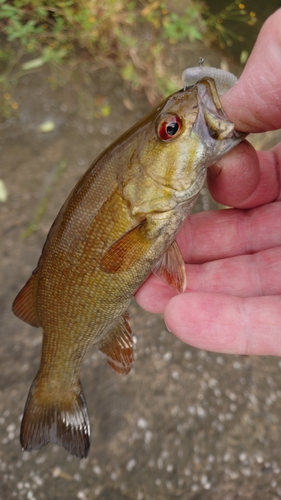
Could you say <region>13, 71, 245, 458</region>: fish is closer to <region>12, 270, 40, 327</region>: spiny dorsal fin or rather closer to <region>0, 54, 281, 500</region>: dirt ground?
<region>12, 270, 40, 327</region>: spiny dorsal fin

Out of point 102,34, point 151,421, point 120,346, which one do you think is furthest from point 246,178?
point 102,34

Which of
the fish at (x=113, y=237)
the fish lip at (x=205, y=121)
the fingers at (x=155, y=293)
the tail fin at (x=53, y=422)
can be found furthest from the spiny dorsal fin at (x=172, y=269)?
the tail fin at (x=53, y=422)

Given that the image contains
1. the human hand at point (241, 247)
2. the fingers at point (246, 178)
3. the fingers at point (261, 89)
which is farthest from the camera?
the fingers at point (246, 178)

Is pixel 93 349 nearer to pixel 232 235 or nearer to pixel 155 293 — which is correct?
pixel 155 293

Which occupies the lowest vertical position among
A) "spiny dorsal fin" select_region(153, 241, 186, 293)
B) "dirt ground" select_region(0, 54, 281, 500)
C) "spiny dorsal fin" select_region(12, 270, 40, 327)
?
"dirt ground" select_region(0, 54, 281, 500)

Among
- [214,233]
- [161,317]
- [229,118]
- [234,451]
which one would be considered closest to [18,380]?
[161,317]

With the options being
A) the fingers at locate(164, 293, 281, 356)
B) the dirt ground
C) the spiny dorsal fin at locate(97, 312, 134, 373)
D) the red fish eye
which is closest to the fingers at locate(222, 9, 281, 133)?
the red fish eye

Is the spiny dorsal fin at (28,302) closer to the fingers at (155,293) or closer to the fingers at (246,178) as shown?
the fingers at (155,293)
